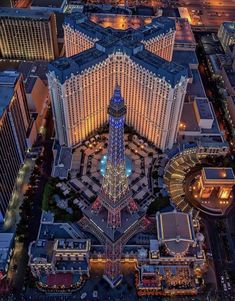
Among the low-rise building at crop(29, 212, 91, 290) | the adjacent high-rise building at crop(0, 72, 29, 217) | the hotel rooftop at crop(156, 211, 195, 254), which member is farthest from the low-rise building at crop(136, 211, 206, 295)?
the adjacent high-rise building at crop(0, 72, 29, 217)

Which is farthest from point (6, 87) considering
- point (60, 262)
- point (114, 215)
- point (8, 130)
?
point (60, 262)

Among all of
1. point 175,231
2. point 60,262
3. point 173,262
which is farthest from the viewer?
point 173,262

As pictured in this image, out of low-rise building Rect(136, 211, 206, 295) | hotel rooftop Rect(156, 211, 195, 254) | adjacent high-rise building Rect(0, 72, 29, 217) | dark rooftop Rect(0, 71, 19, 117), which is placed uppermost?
dark rooftop Rect(0, 71, 19, 117)

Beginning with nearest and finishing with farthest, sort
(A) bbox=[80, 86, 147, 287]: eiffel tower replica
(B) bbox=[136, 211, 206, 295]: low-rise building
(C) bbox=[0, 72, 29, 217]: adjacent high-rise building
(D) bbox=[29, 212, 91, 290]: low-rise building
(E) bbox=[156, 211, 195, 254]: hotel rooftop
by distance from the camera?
(A) bbox=[80, 86, 147, 287]: eiffel tower replica
(D) bbox=[29, 212, 91, 290]: low-rise building
(B) bbox=[136, 211, 206, 295]: low-rise building
(E) bbox=[156, 211, 195, 254]: hotel rooftop
(C) bbox=[0, 72, 29, 217]: adjacent high-rise building

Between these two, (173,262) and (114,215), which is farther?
(173,262)

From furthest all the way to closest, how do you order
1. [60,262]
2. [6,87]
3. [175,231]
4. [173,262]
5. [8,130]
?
[6,87] → [8,130] → [173,262] → [60,262] → [175,231]

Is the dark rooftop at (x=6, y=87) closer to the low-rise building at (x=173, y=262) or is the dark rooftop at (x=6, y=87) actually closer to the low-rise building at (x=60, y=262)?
the low-rise building at (x=60, y=262)

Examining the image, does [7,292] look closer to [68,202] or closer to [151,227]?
[68,202]

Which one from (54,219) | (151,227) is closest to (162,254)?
(151,227)

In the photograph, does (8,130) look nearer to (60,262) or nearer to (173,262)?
(60,262)

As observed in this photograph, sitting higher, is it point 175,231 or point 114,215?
point 114,215

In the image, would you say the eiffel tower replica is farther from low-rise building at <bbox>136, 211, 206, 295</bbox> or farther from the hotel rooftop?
the hotel rooftop

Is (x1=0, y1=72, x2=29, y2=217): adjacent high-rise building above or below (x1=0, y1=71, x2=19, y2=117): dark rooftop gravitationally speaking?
below
